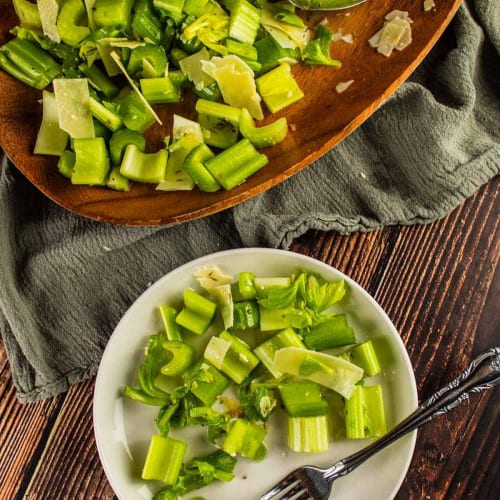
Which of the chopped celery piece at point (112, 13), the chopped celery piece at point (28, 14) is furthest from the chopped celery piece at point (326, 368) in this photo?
the chopped celery piece at point (28, 14)

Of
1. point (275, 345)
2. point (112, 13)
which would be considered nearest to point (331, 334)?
point (275, 345)

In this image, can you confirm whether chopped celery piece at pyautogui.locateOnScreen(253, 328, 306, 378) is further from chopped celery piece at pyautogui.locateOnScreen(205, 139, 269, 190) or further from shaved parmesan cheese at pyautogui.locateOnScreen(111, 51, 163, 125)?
shaved parmesan cheese at pyautogui.locateOnScreen(111, 51, 163, 125)

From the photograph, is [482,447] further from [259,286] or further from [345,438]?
[259,286]

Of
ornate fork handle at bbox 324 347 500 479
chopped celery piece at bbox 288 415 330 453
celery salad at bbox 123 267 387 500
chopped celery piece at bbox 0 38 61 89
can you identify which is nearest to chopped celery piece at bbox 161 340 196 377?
celery salad at bbox 123 267 387 500

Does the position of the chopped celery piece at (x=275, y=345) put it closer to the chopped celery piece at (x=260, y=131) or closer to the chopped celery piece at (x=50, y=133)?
the chopped celery piece at (x=260, y=131)

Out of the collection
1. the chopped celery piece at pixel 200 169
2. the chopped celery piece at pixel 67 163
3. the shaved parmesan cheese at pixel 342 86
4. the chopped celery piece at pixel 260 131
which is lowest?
the chopped celery piece at pixel 67 163

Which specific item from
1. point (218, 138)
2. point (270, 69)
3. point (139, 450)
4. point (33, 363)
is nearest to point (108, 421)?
point (139, 450)

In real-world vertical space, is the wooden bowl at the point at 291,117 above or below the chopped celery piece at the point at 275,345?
above
